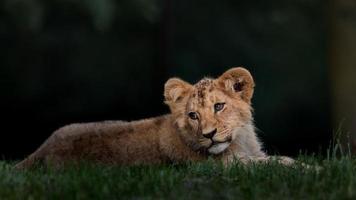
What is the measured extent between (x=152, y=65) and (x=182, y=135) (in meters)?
10.3

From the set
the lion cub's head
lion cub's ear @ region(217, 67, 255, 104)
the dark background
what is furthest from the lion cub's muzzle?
the dark background

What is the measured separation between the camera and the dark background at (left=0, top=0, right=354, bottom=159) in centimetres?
1988

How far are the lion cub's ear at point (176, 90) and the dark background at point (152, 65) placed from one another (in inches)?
370

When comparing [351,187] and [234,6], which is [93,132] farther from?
[234,6]

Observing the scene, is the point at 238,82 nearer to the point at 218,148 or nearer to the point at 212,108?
the point at 212,108

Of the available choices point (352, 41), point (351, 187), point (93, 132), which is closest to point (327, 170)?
point (351, 187)

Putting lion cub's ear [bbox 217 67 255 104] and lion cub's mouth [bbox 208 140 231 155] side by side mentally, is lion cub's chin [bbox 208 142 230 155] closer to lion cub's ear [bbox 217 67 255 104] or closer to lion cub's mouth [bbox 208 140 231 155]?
lion cub's mouth [bbox 208 140 231 155]

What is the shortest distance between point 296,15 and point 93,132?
10309 mm

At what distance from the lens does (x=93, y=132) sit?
398 inches

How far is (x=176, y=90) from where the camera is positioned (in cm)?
998

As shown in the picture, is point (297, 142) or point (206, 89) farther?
A: point (297, 142)

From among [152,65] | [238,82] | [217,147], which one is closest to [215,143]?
[217,147]

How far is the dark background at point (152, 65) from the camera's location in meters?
19.9

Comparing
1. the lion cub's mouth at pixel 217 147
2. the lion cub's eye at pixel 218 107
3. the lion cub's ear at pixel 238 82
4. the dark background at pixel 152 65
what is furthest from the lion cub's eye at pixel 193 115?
the dark background at pixel 152 65
